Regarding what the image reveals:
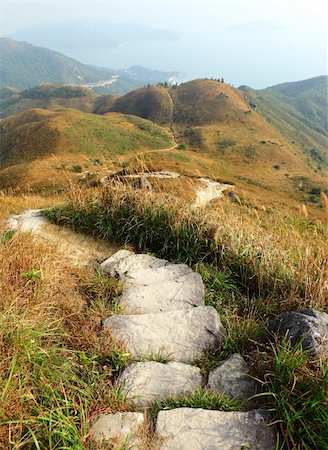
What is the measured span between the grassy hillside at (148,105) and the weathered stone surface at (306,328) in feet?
371

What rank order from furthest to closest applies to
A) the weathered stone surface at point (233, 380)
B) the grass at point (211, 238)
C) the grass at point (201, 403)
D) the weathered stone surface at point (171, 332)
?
the grass at point (211, 238)
the weathered stone surface at point (171, 332)
the weathered stone surface at point (233, 380)
the grass at point (201, 403)

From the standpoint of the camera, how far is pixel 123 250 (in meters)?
6.18

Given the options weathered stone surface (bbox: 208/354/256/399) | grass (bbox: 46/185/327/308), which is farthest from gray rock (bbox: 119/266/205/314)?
weathered stone surface (bbox: 208/354/256/399)

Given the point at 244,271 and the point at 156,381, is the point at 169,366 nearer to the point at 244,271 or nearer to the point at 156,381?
the point at 156,381

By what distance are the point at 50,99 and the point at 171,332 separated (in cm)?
19466

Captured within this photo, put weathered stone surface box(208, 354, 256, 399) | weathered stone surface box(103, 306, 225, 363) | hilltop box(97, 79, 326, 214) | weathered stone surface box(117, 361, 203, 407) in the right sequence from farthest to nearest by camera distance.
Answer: hilltop box(97, 79, 326, 214) → weathered stone surface box(103, 306, 225, 363) → weathered stone surface box(208, 354, 256, 399) → weathered stone surface box(117, 361, 203, 407)

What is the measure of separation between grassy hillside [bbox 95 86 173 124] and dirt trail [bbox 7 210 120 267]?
10955cm

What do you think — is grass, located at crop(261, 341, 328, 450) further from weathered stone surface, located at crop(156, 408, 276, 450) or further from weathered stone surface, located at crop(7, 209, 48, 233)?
weathered stone surface, located at crop(7, 209, 48, 233)

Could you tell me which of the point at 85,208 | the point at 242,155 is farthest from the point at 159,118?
the point at 85,208

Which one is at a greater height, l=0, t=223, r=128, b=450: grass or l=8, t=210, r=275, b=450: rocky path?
l=0, t=223, r=128, b=450: grass

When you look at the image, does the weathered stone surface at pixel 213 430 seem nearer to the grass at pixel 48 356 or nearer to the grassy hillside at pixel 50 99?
the grass at pixel 48 356

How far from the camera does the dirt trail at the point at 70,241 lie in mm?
5955

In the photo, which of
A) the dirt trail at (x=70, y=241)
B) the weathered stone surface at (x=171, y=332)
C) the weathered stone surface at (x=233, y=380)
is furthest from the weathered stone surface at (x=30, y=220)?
the weathered stone surface at (x=233, y=380)

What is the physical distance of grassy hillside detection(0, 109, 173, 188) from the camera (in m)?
69.7
